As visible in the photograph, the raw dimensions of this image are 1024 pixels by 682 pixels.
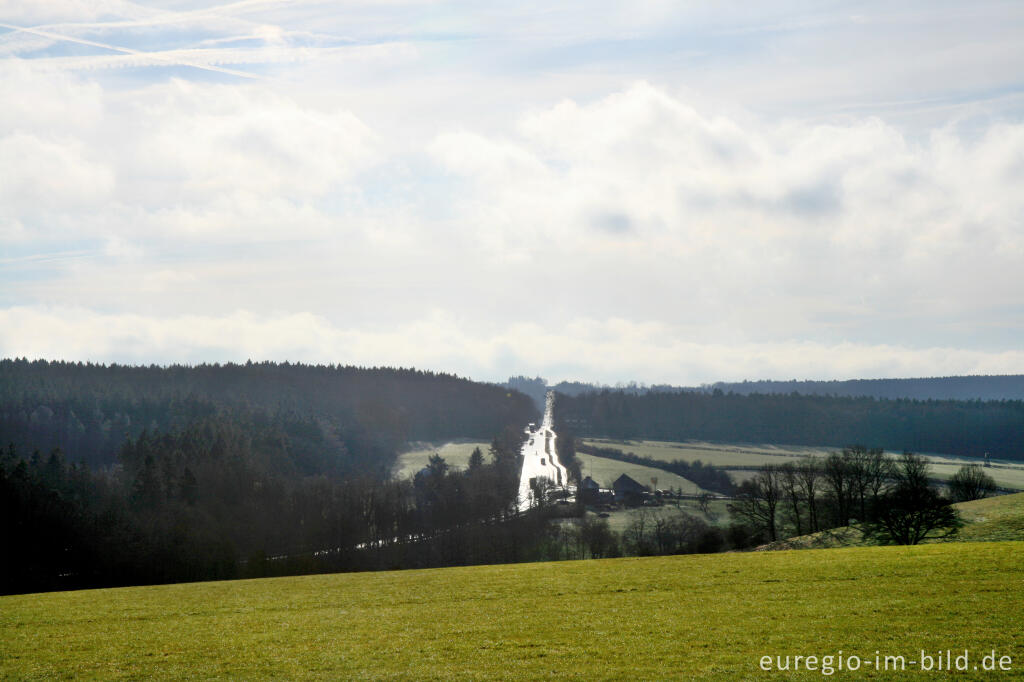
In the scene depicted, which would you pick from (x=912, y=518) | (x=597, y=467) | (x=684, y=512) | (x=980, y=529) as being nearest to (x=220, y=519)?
(x=684, y=512)

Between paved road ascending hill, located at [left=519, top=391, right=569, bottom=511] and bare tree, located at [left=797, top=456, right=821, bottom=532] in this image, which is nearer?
bare tree, located at [left=797, top=456, right=821, bottom=532]

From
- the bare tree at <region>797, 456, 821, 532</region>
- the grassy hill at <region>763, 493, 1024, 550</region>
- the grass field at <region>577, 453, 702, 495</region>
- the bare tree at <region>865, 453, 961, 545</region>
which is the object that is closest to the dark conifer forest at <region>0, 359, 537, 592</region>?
the grass field at <region>577, 453, 702, 495</region>

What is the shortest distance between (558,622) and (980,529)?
32929 millimetres

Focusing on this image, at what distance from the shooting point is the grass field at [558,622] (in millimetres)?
19172

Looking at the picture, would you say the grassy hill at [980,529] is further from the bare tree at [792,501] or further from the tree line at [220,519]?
the tree line at [220,519]

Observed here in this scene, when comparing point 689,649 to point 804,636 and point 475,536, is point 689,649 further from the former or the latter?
point 475,536

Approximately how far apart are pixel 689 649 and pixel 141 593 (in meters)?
27.0

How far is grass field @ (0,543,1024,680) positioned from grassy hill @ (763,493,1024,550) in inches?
362

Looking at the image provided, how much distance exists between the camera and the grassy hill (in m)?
39.6

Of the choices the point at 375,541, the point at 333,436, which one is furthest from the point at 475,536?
the point at 333,436

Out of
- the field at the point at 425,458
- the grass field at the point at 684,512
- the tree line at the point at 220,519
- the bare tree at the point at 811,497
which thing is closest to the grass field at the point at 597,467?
the field at the point at 425,458

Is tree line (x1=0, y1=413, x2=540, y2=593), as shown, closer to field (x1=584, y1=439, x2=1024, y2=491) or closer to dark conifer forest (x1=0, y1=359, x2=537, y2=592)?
dark conifer forest (x1=0, y1=359, x2=537, y2=592)

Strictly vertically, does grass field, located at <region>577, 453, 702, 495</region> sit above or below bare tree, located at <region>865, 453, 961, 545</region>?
below

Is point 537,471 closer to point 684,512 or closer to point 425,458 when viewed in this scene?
point 425,458
